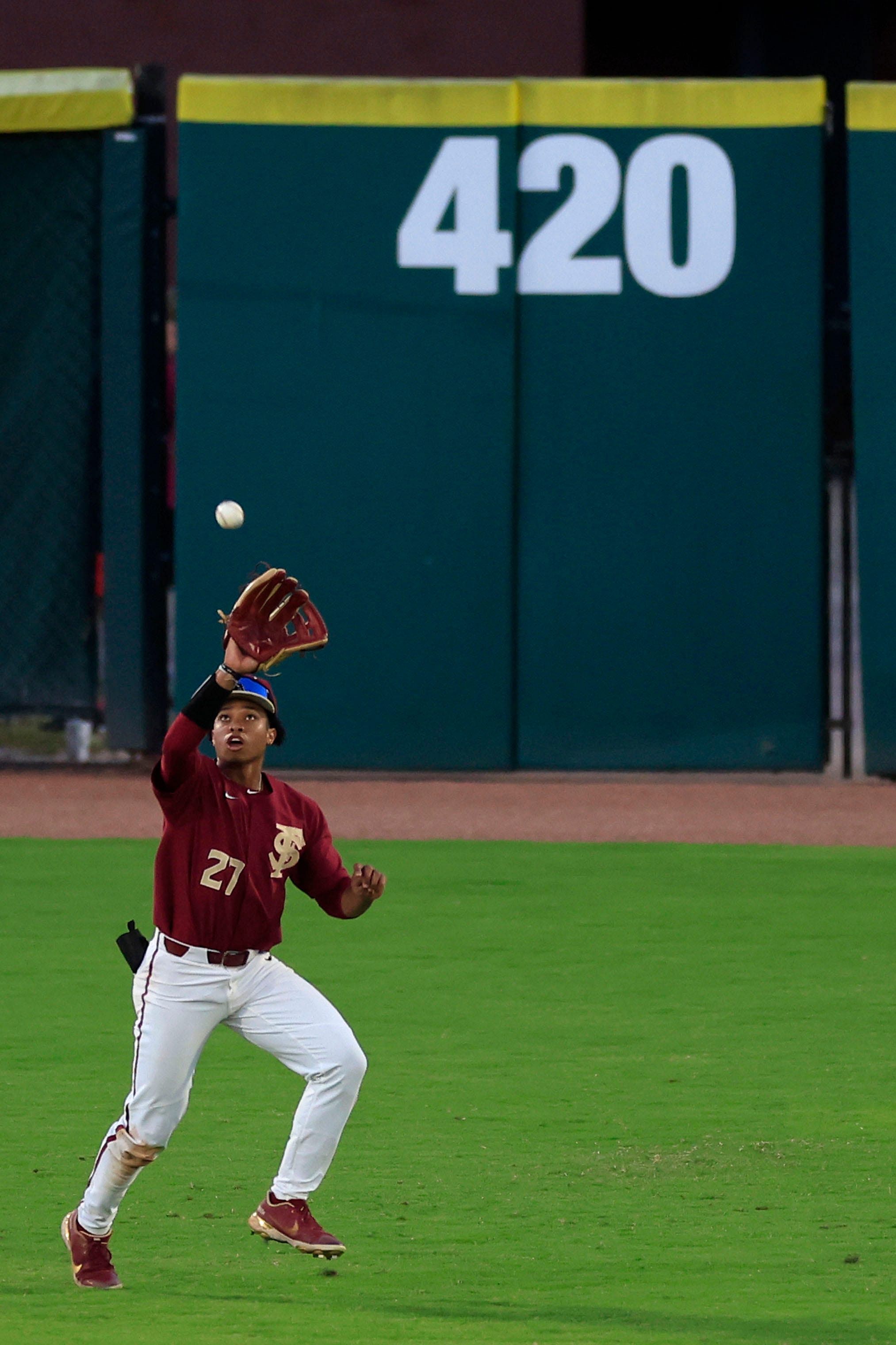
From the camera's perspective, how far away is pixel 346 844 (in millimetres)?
11914

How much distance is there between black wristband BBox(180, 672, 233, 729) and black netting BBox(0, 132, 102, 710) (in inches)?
397

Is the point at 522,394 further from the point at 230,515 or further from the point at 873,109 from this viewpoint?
the point at 230,515

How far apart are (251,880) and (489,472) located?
9.38 metres

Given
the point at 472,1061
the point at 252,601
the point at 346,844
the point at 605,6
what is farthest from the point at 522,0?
the point at 252,601

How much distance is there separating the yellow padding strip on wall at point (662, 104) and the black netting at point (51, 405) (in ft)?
9.56

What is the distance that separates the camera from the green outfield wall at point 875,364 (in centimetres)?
1400

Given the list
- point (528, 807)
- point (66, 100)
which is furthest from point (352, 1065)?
point (66, 100)

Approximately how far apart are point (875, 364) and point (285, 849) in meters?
9.78

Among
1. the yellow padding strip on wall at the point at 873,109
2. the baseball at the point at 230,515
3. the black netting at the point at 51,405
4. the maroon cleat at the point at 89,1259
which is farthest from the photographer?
the black netting at the point at 51,405

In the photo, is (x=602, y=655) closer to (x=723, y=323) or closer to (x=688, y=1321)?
(x=723, y=323)

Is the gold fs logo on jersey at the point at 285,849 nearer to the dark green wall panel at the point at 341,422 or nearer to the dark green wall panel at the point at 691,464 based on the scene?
the dark green wall panel at the point at 341,422

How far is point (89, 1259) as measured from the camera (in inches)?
193

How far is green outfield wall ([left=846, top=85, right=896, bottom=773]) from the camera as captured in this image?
14.0 metres

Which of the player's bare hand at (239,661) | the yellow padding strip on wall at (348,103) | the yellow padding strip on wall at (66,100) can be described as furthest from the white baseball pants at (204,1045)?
the yellow padding strip on wall at (66,100)
